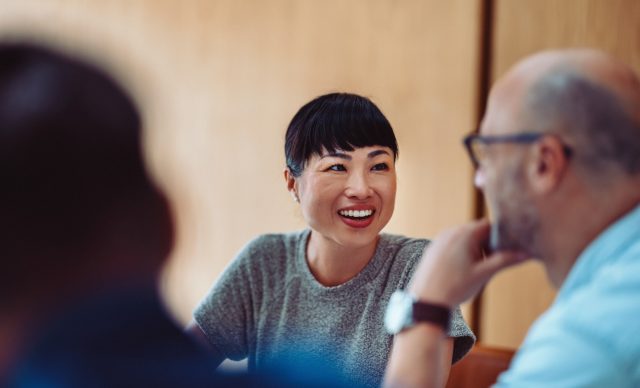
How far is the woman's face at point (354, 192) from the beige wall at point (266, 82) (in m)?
1.52

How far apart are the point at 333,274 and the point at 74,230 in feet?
3.67

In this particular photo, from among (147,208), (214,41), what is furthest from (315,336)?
(214,41)

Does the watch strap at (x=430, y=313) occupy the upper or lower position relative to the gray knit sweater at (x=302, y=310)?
upper

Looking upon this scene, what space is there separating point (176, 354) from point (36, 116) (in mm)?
306

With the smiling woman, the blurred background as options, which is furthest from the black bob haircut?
the blurred background

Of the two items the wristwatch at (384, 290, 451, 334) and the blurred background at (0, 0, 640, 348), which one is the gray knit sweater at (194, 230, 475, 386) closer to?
the wristwatch at (384, 290, 451, 334)

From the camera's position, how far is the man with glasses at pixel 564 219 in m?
1.06

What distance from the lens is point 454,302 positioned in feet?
4.23

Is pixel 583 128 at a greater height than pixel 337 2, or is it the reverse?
pixel 337 2

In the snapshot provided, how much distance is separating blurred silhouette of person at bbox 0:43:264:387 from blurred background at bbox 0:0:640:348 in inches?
88.9

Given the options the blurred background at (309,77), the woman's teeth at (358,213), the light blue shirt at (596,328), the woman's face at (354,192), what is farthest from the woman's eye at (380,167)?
the blurred background at (309,77)

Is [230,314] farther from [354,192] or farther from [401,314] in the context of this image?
[401,314]

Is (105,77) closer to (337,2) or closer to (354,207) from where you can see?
(354,207)

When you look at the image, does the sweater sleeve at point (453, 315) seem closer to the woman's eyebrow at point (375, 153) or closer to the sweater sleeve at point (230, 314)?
the woman's eyebrow at point (375, 153)
